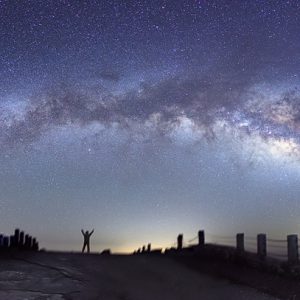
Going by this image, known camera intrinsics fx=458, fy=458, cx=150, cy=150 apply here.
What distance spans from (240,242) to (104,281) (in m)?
7.33

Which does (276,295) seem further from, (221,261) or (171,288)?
(221,261)

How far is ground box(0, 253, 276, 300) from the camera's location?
11227mm

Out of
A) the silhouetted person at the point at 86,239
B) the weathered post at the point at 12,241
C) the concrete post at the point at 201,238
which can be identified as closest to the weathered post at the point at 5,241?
the weathered post at the point at 12,241

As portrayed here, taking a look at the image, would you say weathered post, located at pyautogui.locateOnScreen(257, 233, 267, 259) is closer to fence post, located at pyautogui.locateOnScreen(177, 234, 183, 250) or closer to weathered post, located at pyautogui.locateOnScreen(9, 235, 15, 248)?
fence post, located at pyautogui.locateOnScreen(177, 234, 183, 250)

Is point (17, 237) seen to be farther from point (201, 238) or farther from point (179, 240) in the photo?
point (201, 238)

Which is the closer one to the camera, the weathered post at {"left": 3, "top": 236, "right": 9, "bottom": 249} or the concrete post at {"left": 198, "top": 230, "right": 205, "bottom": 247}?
the concrete post at {"left": 198, "top": 230, "right": 205, "bottom": 247}

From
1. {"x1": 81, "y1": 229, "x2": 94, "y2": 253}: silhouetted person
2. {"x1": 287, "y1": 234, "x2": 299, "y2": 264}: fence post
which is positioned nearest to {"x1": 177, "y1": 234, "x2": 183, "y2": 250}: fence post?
{"x1": 81, "y1": 229, "x2": 94, "y2": 253}: silhouetted person

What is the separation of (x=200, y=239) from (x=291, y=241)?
30.0 ft

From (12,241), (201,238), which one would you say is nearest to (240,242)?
(201,238)

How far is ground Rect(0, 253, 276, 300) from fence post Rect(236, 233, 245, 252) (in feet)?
8.97

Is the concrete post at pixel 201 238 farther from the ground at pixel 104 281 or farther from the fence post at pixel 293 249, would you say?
the fence post at pixel 293 249

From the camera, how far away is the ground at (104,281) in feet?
36.8

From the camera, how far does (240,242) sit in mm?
18391

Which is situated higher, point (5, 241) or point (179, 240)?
point (179, 240)
